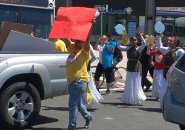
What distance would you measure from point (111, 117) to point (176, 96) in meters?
2.60

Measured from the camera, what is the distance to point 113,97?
12.2 m

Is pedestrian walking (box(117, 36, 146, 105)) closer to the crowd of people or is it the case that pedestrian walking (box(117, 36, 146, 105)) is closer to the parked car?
the crowd of people

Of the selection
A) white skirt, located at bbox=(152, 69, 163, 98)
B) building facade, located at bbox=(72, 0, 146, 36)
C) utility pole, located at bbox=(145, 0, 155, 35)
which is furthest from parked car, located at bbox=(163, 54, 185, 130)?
utility pole, located at bbox=(145, 0, 155, 35)

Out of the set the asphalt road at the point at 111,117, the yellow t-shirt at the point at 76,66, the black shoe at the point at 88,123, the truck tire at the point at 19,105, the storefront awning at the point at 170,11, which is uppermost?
the storefront awning at the point at 170,11

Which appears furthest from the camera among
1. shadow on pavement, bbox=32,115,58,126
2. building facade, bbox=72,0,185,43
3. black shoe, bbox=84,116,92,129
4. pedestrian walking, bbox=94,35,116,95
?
building facade, bbox=72,0,185,43

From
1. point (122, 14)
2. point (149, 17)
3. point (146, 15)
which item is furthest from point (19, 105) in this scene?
point (122, 14)

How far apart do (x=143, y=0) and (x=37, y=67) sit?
112 feet

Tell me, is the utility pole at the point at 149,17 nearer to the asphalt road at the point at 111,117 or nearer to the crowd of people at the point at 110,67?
the crowd of people at the point at 110,67

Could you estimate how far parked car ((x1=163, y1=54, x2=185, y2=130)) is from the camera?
21.4 feet

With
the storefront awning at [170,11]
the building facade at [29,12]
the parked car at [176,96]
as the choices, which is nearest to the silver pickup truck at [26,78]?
the building facade at [29,12]

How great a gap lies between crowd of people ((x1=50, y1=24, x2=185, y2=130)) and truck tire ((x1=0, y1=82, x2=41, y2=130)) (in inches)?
29.8

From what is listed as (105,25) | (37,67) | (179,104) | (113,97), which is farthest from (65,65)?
→ (105,25)

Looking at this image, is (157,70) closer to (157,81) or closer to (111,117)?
(157,81)

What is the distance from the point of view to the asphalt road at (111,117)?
26.9 feet
